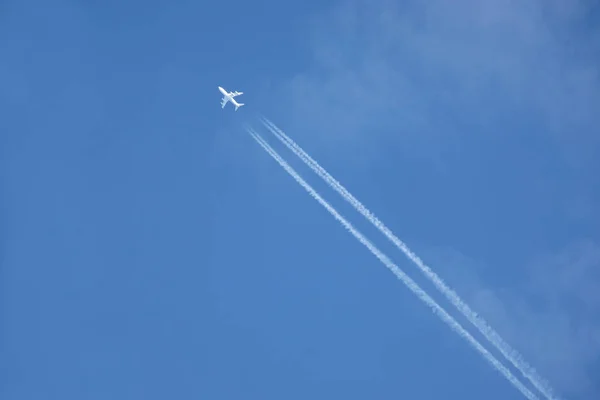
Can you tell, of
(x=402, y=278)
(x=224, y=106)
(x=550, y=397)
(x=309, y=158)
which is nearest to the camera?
(x=550, y=397)

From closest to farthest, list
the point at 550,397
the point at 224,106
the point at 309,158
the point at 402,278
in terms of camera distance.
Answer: the point at 550,397, the point at 402,278, the point at 309,158, the point at 224,106

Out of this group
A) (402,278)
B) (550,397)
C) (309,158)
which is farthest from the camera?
(309,158)

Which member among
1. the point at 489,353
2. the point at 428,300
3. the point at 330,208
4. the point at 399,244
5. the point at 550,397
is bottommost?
the point at 550,397

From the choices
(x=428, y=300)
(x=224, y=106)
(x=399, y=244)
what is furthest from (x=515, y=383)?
(x=224, y=106)

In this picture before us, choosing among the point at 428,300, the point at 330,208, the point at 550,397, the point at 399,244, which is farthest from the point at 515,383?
the point at 330,208

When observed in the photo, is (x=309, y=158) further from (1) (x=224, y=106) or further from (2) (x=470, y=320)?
(2) (x=470, y=320)

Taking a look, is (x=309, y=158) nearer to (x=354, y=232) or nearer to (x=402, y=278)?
(x=354, y=232)

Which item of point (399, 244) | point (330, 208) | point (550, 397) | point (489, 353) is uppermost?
point (330, 208)

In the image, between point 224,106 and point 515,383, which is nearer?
point 515,383

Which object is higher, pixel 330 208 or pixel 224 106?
pixel 224 106
